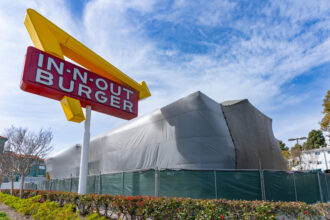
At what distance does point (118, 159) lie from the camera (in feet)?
61.2

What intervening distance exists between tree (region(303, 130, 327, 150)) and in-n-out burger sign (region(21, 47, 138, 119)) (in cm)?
5813

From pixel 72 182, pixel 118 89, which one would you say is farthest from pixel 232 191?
pixel 72 182

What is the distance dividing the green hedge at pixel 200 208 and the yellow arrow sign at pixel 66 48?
4.54 meters

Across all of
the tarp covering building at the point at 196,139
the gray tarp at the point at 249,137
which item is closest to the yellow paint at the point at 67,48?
Result: the tarp covering building at the point at 196,139

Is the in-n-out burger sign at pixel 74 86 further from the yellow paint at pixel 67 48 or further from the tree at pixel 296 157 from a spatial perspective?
the tree at pixel 296 157

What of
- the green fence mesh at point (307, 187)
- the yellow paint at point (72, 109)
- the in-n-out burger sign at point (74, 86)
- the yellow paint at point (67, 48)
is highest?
the yellow paint at point (67, 48)

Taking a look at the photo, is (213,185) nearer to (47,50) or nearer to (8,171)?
(47,50)

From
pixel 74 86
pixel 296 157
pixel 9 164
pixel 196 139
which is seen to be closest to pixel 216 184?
pixel 196 139

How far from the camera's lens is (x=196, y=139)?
13258mm

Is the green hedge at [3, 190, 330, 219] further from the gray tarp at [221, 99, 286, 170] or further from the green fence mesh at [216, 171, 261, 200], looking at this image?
the gray tarp at [221, 99, 286, 170]

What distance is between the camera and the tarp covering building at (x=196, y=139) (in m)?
13.1

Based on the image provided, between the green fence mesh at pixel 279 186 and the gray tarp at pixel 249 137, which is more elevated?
the gray tarp at pixel 249 137

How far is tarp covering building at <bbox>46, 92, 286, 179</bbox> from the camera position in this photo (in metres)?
13.1

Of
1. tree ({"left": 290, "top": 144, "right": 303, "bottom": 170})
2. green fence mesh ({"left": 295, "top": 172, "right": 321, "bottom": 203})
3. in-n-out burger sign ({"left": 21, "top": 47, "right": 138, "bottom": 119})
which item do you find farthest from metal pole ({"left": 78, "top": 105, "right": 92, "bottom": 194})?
tree ({"left": 290, "top": 144, "right": 303, "bottom": 170})
